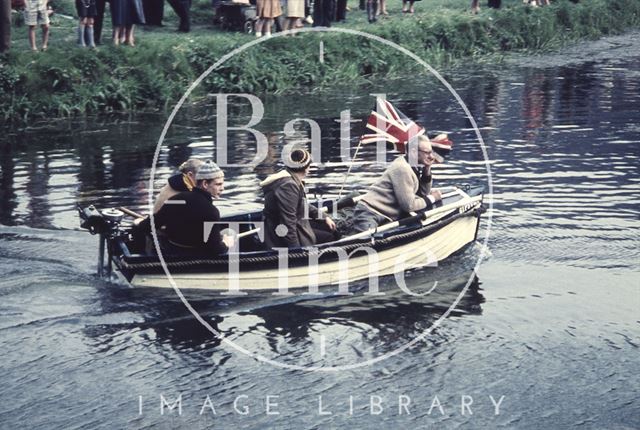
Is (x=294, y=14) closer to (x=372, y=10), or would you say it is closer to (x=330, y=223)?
(x=372, y=10)

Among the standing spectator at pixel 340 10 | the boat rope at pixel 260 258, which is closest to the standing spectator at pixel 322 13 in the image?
the standing spectator at pixel 340 10

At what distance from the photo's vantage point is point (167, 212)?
13.4 meters

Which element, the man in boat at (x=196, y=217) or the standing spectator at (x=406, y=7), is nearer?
the man in boat at (x=196, y=217)

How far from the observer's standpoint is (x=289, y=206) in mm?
13688

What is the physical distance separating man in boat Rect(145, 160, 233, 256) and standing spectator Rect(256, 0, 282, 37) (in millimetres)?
14589

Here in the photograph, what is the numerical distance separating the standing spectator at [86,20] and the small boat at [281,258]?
11.9 meters

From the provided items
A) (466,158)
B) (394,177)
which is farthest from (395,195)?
(466,158)

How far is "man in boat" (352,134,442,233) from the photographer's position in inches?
575

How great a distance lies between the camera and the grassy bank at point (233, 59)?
24.6 meters

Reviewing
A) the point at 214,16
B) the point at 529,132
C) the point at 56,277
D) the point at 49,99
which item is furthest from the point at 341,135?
the point at 56,277

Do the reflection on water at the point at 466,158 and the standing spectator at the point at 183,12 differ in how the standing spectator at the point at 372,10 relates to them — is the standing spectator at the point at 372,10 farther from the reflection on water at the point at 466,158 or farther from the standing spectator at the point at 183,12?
the standing spectator at the point at 183,12

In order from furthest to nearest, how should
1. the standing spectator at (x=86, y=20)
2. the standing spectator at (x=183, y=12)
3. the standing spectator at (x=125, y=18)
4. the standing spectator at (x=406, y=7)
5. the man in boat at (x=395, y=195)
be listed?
the standing spectator at (x=406, y=7)
the standing spectator at (x=183, y=12)
the standing spectator at (x=125, y=18)
the standing spectator at (x=86, y=20)
the man in boat at (x=395, y=195)

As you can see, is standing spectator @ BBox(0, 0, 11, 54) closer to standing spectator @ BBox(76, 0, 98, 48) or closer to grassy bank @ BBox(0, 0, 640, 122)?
grassy bank @ BBox(0, 0, 640, 122)

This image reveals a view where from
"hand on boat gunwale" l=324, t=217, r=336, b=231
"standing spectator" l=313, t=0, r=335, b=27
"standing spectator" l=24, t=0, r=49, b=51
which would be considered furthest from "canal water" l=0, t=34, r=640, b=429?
"standing spectator" l=313, t=0, r=335, b=27
